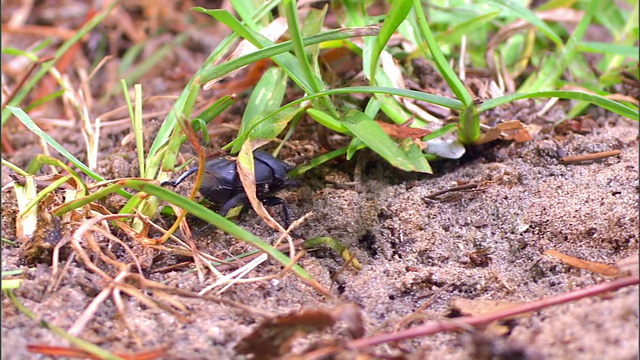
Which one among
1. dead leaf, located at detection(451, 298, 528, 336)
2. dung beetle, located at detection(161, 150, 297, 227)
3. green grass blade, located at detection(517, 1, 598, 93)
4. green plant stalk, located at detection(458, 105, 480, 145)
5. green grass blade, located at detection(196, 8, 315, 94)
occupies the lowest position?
dead leaf, located at detection(451, 298, 528, 336)

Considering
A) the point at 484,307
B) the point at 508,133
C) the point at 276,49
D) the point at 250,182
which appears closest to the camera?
the point at 484,307

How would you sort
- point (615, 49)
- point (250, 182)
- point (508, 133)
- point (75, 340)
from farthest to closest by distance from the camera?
point (615, 49), point (508, 133), point (250, 182), point (75, 340)

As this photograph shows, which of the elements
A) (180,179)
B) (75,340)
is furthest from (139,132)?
(75,340)

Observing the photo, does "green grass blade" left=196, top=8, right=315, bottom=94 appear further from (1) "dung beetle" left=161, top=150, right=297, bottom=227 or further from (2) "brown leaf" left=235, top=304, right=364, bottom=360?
(2) "brown leaf" left=235, top=304, right=364, bottom=360

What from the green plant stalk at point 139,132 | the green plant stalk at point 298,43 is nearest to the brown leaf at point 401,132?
the green plant stalk at point 298,43

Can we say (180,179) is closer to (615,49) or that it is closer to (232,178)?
(232,178)

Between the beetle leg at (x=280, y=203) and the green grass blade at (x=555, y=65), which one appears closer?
the beetle leg at (x=280, y=203)

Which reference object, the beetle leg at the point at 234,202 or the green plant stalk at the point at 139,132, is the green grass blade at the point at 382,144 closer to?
the beetle leg at the point at 234,202

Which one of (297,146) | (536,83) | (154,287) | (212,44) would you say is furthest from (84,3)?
(154,287)

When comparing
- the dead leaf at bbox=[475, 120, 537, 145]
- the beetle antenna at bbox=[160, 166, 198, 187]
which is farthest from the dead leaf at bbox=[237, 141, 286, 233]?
the dead leaf at bbox=[475, 120, 537, 145]
